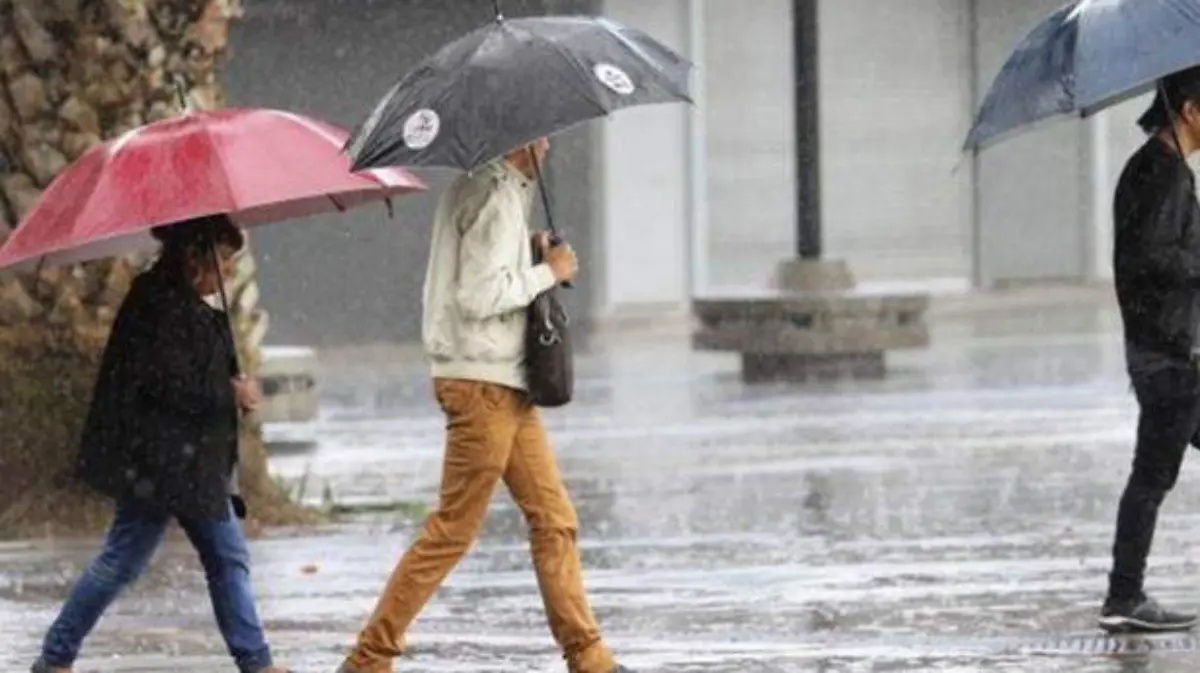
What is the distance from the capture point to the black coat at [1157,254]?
9.32 m

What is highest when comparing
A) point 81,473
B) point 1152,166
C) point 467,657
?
point 1152,166

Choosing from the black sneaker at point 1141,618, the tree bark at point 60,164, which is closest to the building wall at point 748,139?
the tree bark at point 60,164

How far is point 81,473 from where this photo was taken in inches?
348

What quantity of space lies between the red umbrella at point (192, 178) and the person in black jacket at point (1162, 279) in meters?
2.18

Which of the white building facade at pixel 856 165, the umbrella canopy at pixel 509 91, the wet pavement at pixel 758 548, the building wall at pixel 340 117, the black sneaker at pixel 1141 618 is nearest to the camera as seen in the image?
the umbrella canopy at pixel 509 91

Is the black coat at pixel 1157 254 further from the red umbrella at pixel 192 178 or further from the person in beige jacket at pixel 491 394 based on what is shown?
the red umbrella at pixel 192 178

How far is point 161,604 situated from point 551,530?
2949mm

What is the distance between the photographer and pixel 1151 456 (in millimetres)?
9594

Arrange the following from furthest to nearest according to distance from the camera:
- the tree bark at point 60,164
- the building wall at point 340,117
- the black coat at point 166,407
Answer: the building wall at point 340,117, the tree bark at point 60,164, the black coat at point 166,407

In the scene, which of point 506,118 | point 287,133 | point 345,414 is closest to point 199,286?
point 287,133

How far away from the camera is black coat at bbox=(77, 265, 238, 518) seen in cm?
868

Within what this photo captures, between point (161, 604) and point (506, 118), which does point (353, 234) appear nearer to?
point (161, 604)

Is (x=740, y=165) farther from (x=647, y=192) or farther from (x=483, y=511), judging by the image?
(x=483, y=511)

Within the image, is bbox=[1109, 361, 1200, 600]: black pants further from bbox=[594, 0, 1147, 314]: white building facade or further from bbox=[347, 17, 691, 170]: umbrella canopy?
bbox=[594, 0, 1147, 314]: white building facade
